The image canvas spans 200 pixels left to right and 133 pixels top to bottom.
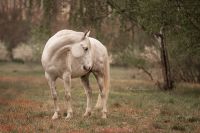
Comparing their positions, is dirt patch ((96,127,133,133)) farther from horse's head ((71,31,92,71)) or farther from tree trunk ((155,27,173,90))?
tree trunk ((155,27,173,90))

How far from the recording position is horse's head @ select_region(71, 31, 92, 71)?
1472 cm

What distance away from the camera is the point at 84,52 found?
14859 mm

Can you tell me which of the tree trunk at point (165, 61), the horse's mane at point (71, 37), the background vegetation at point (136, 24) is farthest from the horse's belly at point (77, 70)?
the tree trunk at point (165, 61)

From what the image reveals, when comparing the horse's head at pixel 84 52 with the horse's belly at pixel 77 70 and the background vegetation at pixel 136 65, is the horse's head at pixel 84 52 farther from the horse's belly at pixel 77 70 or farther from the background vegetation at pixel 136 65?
the background vegetation at pixel 136 65

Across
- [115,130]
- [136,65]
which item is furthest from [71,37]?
[136,65]

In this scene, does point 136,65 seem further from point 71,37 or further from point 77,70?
point 71,37

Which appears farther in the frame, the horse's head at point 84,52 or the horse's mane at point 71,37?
the horse's mane at point 71,37

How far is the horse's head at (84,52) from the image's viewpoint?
1472 cm

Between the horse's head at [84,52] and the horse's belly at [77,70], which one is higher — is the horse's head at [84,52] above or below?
above

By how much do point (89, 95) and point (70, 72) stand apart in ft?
6.10

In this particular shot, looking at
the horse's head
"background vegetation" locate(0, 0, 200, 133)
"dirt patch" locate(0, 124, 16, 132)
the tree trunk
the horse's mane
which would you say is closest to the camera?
"dirt patch" locate(0, 124, 16, 132)

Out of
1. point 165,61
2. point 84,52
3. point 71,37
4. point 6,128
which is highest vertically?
point 71,37

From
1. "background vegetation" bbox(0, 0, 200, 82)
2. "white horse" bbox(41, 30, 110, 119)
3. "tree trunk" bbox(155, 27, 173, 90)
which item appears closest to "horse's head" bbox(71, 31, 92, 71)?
"white horse" bbox(41, 30, 110, 119)

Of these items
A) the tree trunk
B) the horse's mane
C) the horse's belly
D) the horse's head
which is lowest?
the tree trunk
